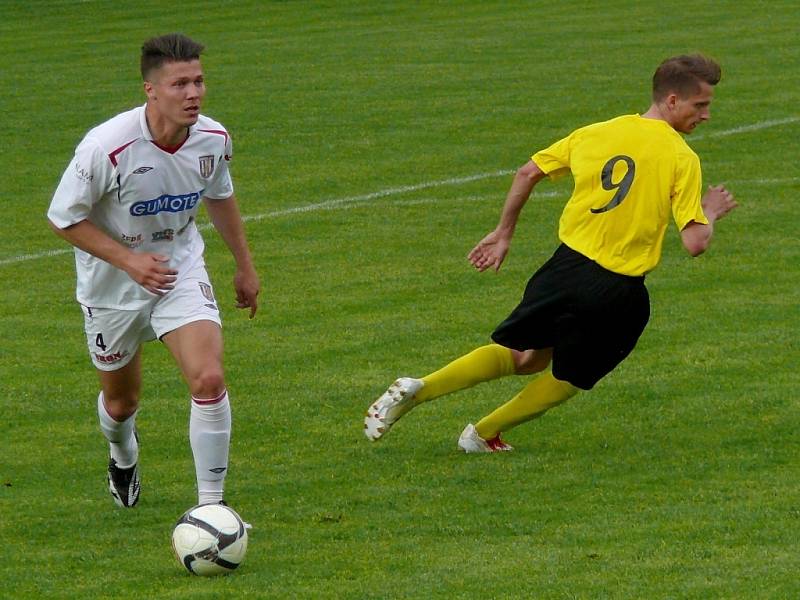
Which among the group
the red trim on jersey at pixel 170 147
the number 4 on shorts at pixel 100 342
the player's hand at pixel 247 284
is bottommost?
the number 4 on shorts at pixel 100 342

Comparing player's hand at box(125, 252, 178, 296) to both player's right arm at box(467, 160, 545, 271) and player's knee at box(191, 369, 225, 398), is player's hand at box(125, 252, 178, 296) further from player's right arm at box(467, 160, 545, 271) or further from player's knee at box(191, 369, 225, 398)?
player's right arm at box(467, 160, 545, 271)

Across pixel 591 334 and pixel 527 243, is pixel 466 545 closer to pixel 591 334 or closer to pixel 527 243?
pixel 591 334

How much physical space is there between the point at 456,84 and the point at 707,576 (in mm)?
15973

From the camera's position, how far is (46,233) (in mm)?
14258

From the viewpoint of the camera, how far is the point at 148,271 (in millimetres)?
6402

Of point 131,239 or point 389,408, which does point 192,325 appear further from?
point 389,408

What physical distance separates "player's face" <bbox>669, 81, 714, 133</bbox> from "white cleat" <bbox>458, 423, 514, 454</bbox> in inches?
66.4

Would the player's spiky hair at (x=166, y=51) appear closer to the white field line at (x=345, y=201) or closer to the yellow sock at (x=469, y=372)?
the yellow sock at (x=469, y=372)

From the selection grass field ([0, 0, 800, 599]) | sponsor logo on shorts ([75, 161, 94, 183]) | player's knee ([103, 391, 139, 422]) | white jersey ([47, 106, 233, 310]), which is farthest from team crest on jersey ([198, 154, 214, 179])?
grass field ([0, 0, 800, 599])

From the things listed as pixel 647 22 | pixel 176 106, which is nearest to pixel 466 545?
pixel 176 106

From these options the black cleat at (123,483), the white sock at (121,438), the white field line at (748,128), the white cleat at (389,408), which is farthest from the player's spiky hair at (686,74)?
the white field line at (748,128)

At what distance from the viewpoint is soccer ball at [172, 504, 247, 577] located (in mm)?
6176

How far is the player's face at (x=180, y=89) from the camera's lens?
657 centimetres

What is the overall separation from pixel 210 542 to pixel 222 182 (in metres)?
1.63
